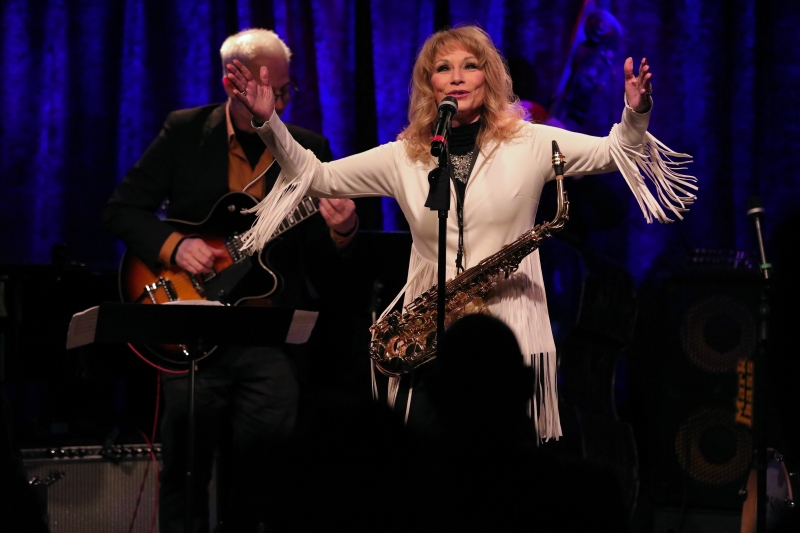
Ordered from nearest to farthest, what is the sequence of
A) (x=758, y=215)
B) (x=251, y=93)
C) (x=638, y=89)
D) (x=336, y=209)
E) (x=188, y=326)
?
(x=638, y=89) < (x=251, y=93) < (x=188, y=326) < (x=758, y=215) < (x=336, y=209)

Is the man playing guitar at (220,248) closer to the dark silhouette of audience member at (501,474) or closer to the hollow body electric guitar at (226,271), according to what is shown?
the hollow body electric guitar at (226,271)

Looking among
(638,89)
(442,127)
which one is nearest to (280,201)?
(442,127)

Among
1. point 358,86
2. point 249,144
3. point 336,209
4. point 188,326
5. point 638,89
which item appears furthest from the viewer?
point 358,86

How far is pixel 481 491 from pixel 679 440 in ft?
11.9

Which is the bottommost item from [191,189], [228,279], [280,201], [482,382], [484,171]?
[482,382]

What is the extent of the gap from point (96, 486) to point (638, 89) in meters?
3.44

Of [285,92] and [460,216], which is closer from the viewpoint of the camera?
[460,216]

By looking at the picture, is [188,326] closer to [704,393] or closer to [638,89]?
[638,89]

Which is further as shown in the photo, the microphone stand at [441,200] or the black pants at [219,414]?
the black pants at [219,414]

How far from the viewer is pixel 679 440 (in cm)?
504

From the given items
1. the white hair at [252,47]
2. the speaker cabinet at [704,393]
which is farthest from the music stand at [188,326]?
the speaker cabinet at [704,393]

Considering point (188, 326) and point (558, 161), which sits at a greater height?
point (558, 161)

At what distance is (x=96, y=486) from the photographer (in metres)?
4.92

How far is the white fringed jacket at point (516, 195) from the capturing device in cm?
340
